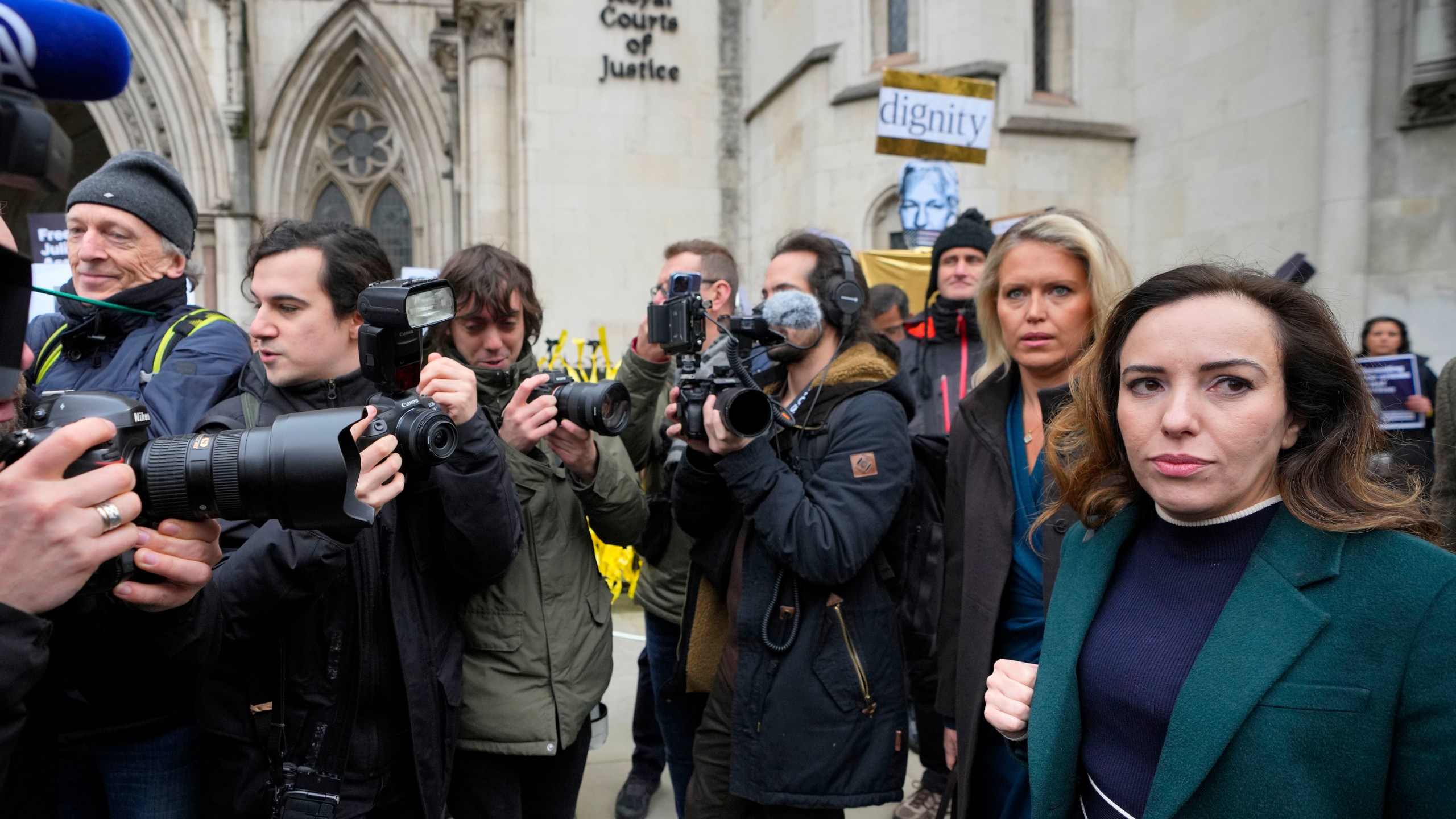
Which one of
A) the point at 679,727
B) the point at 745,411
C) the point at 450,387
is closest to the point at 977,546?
the point at 745,411

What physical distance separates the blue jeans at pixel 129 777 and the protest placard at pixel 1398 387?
194 inches

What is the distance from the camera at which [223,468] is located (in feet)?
3.89

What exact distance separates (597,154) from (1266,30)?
7.03m

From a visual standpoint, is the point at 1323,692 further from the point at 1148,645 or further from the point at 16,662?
the point at 16,662

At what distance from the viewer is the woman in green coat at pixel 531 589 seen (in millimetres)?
2004

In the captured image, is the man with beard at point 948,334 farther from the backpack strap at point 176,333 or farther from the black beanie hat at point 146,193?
the black beanie hat at point 146,193

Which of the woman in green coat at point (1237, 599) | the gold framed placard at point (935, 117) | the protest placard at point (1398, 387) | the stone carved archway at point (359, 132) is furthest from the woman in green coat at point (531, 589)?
the stone carved archway at point (359, 132)

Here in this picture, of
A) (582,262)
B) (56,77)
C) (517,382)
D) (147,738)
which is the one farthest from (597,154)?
(56,77)

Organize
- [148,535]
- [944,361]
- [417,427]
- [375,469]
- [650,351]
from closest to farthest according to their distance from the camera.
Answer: [148,535] → [375,469] → [417,427] → [650,351] → [944,361]

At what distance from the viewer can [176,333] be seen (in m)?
2.15

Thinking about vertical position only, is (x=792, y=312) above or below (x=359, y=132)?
below

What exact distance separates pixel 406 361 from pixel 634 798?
90.7 inches

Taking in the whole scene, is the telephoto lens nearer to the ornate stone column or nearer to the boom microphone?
the boom microphone

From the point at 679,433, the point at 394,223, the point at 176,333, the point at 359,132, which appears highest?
the point at 359,132
